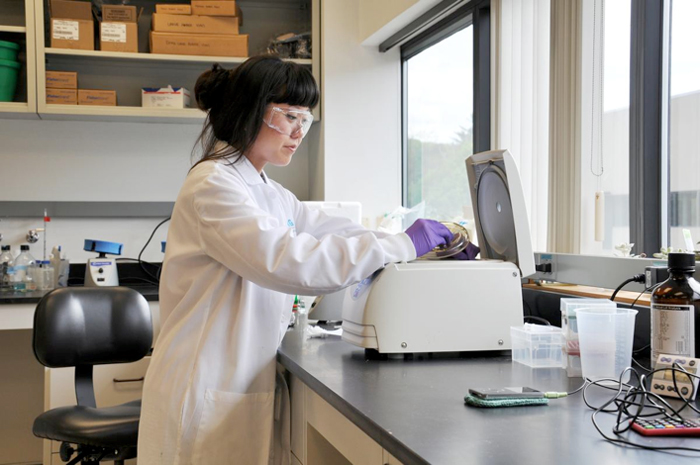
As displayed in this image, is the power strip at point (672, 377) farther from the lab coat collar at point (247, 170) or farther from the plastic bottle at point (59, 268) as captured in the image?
the plastic bottle at point (59, 268)

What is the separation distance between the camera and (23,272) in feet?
11.1

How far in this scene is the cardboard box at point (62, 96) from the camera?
3279mm

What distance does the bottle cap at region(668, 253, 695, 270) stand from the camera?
4.10 feet

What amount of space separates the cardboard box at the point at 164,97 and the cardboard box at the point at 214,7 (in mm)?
372

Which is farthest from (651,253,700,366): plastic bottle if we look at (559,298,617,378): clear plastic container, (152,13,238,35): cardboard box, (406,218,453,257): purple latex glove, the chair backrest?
(152,13,238,35): cardboard box

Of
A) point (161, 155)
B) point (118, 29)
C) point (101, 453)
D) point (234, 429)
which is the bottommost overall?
point (101, 453)

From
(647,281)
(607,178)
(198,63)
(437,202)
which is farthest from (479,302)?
(198,63)

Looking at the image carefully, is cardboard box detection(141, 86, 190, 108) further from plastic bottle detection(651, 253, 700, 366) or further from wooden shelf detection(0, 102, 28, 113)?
plastic bottle detection(651, 253, 700, 366)

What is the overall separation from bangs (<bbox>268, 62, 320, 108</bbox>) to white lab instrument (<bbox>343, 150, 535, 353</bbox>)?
1.33ft

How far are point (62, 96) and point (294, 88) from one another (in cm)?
209

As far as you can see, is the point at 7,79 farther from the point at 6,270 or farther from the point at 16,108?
the point at 6,270

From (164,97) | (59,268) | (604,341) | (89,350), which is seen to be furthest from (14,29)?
(604,341)

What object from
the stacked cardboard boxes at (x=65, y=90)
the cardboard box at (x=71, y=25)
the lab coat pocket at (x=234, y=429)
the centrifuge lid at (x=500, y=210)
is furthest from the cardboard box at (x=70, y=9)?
the lab coat pocket at (x=234, y=429)

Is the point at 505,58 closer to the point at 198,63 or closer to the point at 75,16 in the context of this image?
the point at 198,63
